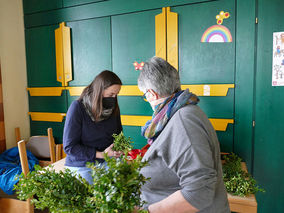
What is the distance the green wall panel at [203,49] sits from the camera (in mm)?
2326

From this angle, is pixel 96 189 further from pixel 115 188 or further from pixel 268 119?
pixel 268 119

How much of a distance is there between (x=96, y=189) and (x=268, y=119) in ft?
7.05

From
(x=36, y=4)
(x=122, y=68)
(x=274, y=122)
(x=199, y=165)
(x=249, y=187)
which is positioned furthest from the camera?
(x=36, y=4)

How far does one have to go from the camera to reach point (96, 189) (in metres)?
0.67

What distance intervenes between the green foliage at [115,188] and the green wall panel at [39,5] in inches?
118

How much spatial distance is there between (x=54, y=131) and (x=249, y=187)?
2.59 metres

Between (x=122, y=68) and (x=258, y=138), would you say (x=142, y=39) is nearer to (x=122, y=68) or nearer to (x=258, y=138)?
(x=122, y=68)

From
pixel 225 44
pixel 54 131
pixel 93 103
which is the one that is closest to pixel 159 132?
pixel 93 103

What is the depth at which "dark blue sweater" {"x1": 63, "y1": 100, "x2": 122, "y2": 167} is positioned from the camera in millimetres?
1749

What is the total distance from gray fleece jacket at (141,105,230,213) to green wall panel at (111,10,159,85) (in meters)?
1.80

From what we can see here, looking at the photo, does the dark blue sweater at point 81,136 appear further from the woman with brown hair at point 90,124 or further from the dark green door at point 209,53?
the dark green door at point 209,53

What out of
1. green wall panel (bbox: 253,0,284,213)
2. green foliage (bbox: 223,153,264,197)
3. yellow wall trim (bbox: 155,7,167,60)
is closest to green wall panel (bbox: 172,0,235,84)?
yellow wall trim (bbox: 155,7,167,60)

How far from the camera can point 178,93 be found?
107 centimetres

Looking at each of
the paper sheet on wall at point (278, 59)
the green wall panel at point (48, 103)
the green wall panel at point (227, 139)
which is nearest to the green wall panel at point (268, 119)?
the paper sheet on wall at point (278, 59)
